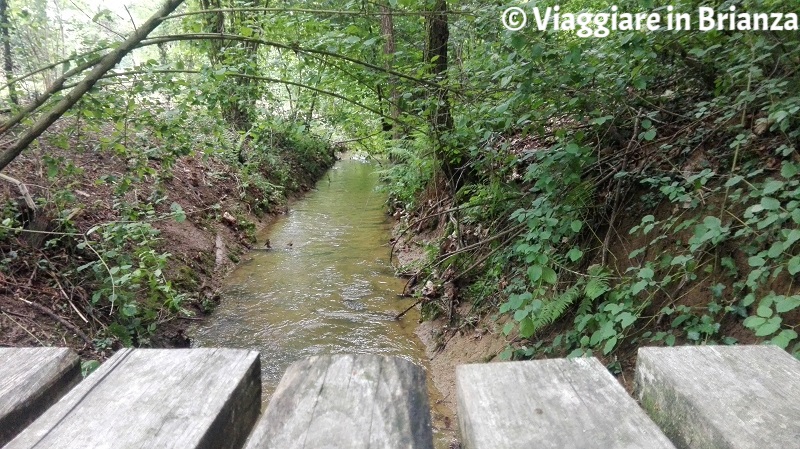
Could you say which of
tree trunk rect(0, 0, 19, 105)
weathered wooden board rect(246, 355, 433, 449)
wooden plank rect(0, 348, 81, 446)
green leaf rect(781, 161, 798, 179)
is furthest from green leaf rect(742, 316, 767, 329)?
tree trunk rect(0, 0, 19, 105)

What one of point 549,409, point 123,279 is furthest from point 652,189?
point 123,279

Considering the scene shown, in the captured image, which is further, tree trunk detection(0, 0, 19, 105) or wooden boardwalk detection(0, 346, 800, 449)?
tree trunk detection(0, 0, 19, 105)

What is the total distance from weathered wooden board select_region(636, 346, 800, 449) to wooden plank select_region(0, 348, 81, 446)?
1182 mm

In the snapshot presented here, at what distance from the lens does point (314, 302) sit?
5918 millimetres

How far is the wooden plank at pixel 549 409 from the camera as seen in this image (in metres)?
0.71

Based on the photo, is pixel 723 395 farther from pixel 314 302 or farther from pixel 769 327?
pixel 314 302

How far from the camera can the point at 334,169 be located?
21250mm

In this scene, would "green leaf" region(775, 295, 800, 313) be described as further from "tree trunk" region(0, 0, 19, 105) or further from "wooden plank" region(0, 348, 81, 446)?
"tree trunk" region(0, 0, 19, 105)

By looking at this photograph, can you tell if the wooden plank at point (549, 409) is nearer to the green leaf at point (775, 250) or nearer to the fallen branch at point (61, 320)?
the green leaf at point (775, 250)

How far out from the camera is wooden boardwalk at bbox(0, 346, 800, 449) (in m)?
0.73

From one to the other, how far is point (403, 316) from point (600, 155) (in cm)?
275

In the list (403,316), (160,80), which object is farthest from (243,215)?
(160,80)

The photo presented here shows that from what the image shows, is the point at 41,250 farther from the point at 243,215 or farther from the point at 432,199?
the point at 243,215

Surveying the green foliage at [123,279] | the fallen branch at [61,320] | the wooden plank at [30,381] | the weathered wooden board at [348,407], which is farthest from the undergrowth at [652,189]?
the fallen branch at [61,320]
